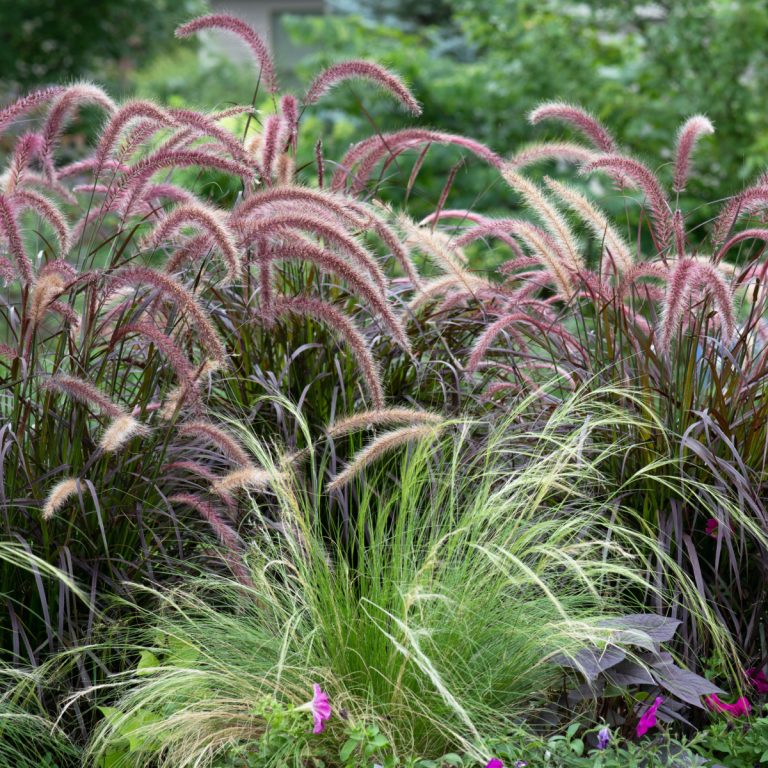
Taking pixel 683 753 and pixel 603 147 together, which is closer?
pixel 683 753

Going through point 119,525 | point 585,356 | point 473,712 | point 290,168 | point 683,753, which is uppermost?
point 290,168

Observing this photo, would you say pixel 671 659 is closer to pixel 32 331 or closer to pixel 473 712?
pixel 473 712

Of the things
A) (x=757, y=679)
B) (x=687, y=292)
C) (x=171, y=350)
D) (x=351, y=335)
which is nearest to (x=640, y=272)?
(x=687, y=292)

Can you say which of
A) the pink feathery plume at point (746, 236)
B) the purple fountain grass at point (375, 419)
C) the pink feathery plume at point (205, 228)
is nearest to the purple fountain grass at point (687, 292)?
the pink feathery plume at point (746, 236)

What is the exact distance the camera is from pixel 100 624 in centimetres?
284

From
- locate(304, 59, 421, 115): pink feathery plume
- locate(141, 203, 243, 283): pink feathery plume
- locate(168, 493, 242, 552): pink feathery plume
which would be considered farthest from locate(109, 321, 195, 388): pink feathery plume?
locate(304, 59, 421, 115): pink feathery plume

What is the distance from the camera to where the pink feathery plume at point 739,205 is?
335 cm

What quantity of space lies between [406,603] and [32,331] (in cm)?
137

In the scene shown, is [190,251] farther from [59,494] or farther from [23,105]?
[59,494]

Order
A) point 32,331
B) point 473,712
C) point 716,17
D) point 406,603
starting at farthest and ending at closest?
1. point 716,17
2. point 32,331
3. point 473,712
4. point 406,603

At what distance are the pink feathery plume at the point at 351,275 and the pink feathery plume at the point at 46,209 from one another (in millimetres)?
672

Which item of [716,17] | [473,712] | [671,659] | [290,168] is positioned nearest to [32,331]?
[290,168]

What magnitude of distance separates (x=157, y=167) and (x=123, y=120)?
0.64 ft

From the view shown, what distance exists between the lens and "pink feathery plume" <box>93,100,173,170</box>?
124 inches
